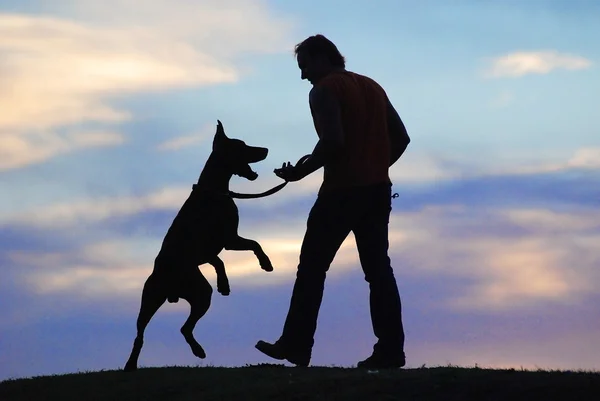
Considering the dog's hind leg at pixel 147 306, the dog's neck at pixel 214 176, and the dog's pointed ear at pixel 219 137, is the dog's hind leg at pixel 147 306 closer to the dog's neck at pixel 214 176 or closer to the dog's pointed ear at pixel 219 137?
the dog's neck at pixel 214 176

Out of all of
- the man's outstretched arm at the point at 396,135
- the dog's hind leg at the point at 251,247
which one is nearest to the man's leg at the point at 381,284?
the man's outstretched arm at the point at 396,135

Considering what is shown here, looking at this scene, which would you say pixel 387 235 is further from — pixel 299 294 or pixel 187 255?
pixel 187 255

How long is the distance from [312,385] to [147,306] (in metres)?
2.83

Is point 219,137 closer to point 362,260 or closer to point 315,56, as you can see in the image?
point 315,56

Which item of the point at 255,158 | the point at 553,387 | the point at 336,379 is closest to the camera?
the point at 553,387

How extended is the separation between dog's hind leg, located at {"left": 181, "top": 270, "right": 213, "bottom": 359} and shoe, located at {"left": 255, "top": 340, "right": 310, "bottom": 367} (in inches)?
56.0

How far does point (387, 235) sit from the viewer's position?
8.84 meters

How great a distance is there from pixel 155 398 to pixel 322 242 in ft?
6.07

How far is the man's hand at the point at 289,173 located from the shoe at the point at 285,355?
1380 millimetres

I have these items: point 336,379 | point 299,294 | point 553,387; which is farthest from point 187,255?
point 553,387

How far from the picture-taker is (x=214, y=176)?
1012 cm

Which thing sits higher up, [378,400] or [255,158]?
[255,158]

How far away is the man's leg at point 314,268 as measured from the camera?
8555 millimetres

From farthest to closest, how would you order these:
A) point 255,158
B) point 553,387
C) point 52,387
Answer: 1. point 255,158
2. point 52,387
3. point 553,387
